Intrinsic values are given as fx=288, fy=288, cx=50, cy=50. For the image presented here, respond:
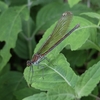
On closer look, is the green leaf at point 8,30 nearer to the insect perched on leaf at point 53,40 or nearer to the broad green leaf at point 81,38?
the broad green leaf at point 81,38

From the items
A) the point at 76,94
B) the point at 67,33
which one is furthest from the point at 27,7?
the point at 76,94

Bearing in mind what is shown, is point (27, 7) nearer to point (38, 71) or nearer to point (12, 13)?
point (12, 13)

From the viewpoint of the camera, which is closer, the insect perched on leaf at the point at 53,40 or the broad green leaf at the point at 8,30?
the insect perched on leaf at the point at 53,40

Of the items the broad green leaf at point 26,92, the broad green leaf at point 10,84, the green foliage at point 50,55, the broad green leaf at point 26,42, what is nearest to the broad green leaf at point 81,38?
the green foliage at point 50,55

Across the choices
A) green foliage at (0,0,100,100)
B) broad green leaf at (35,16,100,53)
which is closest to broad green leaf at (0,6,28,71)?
green foliage at (0,0,100,100)

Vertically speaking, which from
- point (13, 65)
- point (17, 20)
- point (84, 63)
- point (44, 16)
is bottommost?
point (84, 63)

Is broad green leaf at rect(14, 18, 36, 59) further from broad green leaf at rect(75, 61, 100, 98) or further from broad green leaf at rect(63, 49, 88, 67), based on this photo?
broad green leaf at rect(75, 61, 100, 98)

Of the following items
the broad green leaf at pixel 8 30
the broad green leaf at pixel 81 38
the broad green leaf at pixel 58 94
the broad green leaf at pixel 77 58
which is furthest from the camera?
the broad green leaf at pixel 77 58

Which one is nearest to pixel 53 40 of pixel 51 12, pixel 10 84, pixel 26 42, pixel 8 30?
pixel 8 30
